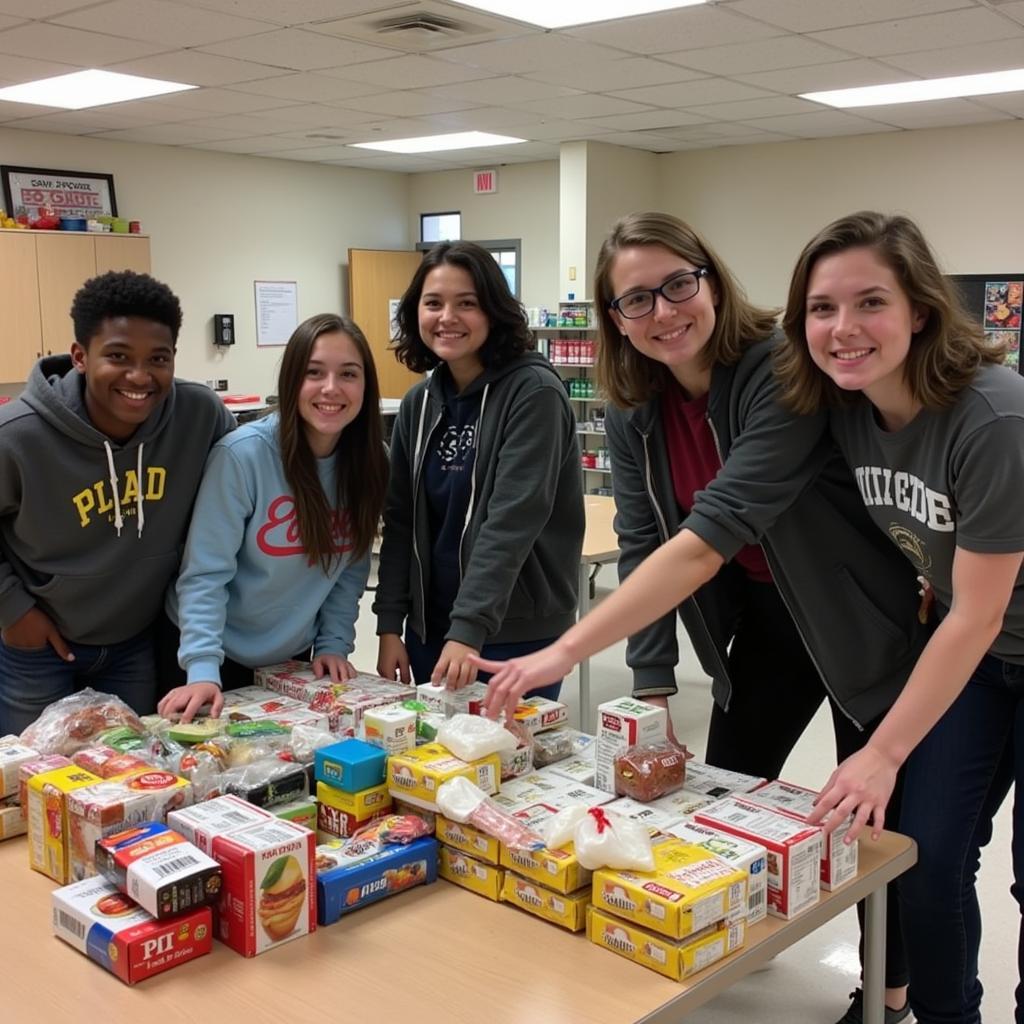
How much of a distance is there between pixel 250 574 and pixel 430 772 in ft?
2.68

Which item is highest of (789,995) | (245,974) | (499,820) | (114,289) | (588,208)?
(588,208)

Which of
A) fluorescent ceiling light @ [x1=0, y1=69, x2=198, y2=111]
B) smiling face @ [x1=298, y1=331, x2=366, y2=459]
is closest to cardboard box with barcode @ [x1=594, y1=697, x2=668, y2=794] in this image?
smiling face @ [x1=298, y1=331, x2=366, y2=459]

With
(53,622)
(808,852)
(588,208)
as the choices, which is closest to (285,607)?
(53,622)

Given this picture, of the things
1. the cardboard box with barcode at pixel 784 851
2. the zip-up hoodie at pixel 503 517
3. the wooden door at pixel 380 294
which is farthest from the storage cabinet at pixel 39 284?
the cardboard box with barcode at pixel 784 851

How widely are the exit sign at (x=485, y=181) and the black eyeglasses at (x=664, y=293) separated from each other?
7.54 m

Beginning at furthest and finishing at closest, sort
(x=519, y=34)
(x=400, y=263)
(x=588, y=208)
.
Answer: (x=400, y=263) → (x=588, y=208) → (x=519, y=34)

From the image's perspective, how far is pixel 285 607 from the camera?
224cm

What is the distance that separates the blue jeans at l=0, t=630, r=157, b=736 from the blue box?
99 cm

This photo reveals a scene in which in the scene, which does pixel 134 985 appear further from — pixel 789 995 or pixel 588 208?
pixel 588 208

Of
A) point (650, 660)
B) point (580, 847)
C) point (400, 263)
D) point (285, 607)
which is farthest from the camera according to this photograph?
point (400, 263)

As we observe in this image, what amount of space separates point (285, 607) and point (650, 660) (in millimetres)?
769

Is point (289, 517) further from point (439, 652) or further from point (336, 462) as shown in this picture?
point (439, 652)

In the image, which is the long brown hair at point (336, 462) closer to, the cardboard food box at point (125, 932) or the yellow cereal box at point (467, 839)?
the yellow cereal box at point (467, 839)

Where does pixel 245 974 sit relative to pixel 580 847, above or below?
below
